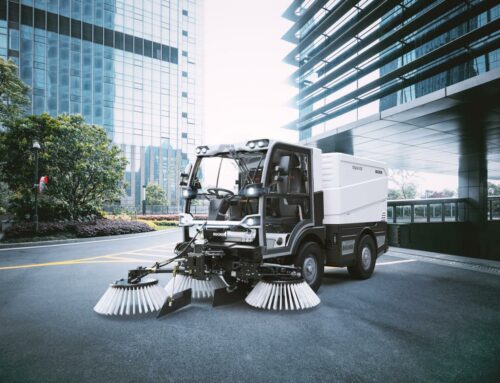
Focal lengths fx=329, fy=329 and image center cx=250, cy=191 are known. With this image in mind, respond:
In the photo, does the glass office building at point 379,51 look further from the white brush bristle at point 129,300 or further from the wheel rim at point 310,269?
the white brush bristle at point 129,300

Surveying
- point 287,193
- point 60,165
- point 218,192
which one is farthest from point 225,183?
point 60,165

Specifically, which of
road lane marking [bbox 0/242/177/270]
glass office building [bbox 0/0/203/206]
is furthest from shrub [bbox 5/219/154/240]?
glass office building [bbox 0/0/203/206]

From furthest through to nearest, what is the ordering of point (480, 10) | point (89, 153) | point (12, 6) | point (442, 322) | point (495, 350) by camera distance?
point (12, 6), point (89, 153), point (480, 10), point (442, 322), point (495, 350)

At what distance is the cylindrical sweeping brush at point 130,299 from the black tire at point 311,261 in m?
2.30

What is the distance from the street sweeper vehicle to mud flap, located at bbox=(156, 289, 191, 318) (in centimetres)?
1

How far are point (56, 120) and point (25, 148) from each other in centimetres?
214

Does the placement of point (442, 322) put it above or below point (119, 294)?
below

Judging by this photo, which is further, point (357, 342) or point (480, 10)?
point (480, 10)

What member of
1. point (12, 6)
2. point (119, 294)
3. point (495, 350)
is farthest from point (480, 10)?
point (12, 6)

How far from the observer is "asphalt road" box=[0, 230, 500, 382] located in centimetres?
297

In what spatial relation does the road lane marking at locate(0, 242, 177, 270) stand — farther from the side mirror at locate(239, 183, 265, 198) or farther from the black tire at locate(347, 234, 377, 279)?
the side mirror at locate(239, 183, 265, 198)

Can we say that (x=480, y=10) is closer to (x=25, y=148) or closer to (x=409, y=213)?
(x=409, y=213)

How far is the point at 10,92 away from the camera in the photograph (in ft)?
60.2

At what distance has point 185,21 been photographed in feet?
212
